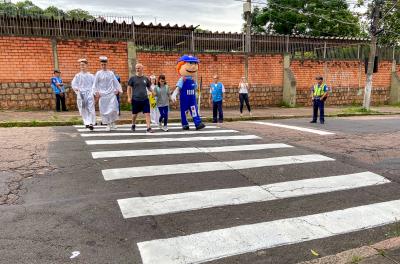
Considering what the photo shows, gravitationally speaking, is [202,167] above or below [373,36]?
below

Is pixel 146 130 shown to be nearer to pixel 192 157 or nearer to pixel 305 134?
pixel 192 157

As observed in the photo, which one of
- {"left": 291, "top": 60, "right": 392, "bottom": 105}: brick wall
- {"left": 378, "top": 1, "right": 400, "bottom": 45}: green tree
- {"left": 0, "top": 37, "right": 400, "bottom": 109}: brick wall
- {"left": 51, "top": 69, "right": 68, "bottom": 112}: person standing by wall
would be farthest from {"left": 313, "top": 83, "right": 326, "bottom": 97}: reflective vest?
{"left": 378, "top": 1, "right": 400, "bottom": 45}: green tree

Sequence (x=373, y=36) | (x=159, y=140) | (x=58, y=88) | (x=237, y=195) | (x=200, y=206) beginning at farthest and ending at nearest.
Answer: (x=373, y=36), (x=58, y=88), (x=159, y=140), (x=237, y=195), (x=200, y=206)

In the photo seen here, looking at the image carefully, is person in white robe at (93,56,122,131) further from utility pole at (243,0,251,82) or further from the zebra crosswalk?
utility pole at (243,0,251,82)

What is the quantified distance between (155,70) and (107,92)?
20.9ft

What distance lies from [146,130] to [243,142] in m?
2.97

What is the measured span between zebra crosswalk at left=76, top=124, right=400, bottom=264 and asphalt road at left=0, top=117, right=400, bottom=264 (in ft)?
0.05

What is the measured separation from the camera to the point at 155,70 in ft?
52.0

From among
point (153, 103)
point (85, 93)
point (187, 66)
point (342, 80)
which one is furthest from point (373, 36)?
point (85, 93)

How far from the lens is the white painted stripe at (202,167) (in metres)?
5.72

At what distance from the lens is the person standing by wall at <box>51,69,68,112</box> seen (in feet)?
43.7

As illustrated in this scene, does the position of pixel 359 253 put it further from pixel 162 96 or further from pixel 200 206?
pixel 162 96

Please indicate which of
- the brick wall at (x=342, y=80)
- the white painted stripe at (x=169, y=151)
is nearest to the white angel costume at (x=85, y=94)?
the white painted stripe at (x=169, y=151)

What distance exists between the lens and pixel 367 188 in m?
5.62
